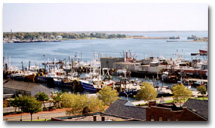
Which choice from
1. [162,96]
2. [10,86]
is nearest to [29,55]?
[10,86]

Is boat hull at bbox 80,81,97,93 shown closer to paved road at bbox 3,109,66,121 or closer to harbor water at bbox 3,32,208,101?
harbor water at bbox 3,32,208,101

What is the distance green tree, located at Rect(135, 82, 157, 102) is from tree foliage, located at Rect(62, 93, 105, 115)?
1.64m

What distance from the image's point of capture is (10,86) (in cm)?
1291

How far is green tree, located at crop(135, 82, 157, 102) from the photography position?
13375 mm

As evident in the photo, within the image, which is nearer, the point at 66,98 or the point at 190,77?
the point at 66,98

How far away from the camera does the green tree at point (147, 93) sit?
13375 millimetres

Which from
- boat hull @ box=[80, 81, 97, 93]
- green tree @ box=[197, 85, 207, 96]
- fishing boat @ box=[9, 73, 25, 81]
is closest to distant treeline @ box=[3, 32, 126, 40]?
fishing boat @ box=[9, 73, 25, 81]

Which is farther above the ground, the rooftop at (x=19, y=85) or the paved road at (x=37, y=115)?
the rooftop at (x=19, y=85)

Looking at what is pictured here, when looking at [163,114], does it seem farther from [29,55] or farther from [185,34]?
[29,55]

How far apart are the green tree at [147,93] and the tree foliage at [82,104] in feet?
5.37

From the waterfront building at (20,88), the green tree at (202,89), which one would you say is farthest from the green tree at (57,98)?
the green tree at (202,89)

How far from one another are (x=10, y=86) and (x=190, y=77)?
6430 mm

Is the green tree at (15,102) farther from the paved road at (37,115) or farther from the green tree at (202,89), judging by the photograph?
the green tree at (202,89)

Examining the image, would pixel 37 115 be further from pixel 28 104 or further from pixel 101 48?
pixel 101 48
